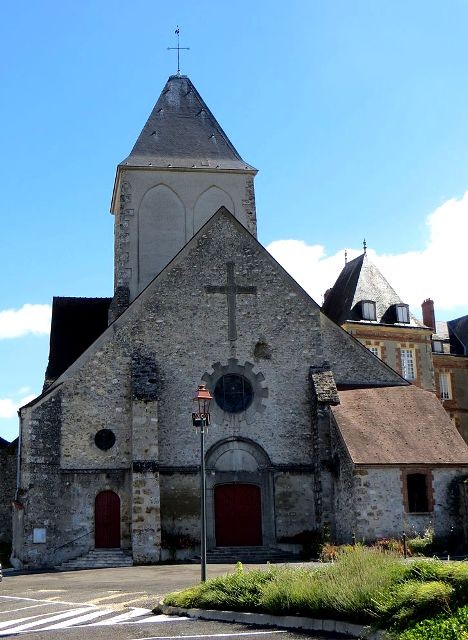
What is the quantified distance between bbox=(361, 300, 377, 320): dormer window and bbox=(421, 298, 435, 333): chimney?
4.85 meters

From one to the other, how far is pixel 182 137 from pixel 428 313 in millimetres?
14647

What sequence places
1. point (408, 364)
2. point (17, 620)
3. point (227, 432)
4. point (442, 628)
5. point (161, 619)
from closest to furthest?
point (442, 628), point (161, 619), point (17, 620), point (227, 432), point (408, 364)

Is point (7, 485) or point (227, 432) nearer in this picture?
Answer: point (227, 432)

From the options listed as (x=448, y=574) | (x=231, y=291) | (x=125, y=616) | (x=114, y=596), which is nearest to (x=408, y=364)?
(x=231, y=291)

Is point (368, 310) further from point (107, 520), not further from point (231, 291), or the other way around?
point (107, 520)

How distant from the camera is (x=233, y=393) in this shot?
76.8ft

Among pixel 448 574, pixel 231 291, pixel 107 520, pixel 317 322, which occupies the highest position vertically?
pixel 231 291

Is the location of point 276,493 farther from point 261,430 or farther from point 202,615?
point 202,615

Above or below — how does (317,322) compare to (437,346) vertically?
below

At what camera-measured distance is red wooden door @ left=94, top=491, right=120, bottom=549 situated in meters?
21.8

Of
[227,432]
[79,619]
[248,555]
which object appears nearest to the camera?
[79,619]

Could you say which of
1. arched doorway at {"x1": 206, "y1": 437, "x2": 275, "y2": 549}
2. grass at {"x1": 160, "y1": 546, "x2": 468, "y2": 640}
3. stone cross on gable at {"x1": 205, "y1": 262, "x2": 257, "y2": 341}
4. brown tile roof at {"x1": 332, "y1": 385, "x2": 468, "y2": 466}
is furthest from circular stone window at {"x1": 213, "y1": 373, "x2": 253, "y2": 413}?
grass at {"x1": 160, "y1": 546, "x2": 468, "y2": 640}

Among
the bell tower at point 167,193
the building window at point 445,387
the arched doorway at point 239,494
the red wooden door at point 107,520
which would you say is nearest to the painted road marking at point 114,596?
the red wooden door at point 107,520

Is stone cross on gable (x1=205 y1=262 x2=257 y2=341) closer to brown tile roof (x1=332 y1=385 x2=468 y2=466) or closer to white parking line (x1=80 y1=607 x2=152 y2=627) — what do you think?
brown tile roof (x1=332 y1=385 x2=468 y2=466)
